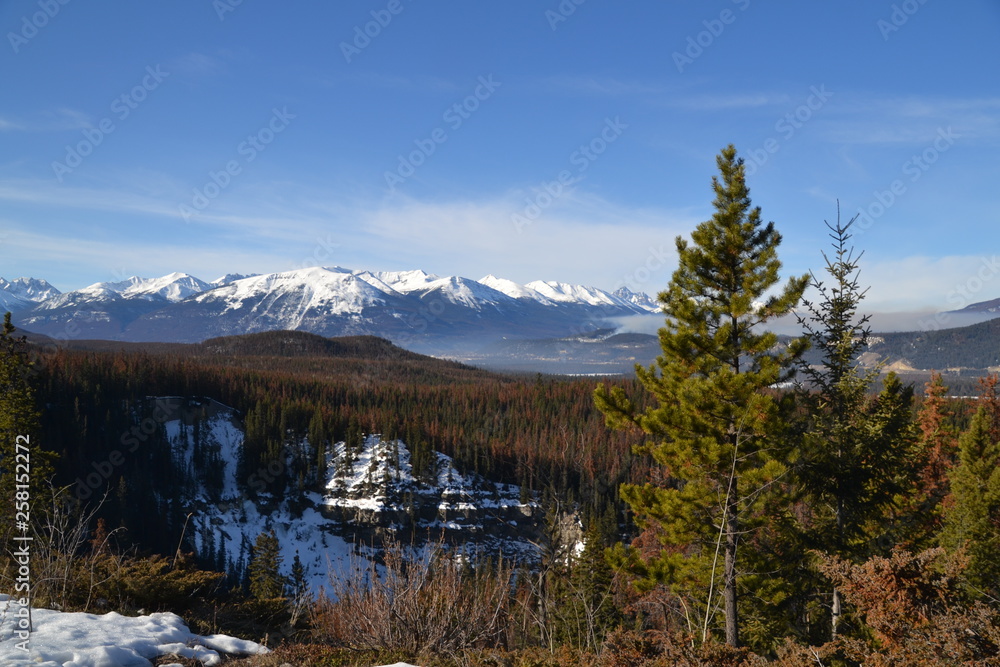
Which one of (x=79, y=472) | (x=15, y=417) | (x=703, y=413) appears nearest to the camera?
(x=703, y=413)

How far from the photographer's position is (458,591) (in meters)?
7.56

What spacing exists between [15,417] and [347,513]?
3151 inches

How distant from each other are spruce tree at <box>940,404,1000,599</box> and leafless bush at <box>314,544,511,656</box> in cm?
1350

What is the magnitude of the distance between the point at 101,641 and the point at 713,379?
10359 mm

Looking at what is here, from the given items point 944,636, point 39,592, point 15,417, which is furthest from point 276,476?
point 944,636

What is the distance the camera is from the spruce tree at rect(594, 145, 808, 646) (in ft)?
36.4

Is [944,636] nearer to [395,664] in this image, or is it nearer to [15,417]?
[395,664]

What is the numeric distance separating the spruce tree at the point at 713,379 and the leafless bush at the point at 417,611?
5.24 metres

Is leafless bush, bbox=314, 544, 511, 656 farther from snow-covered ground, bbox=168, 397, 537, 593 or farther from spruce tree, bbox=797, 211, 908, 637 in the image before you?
snow-covered ground, bbox=168, 397, 537, 593

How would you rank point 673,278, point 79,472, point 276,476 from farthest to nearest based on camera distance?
point 276,476 < point 79,472 < point 673,278

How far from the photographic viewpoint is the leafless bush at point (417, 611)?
7109 millimetres

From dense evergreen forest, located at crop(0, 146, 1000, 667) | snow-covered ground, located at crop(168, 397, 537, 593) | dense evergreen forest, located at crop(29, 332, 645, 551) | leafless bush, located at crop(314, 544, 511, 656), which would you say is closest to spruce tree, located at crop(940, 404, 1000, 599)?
dense evergreen forest, located at crop(0, 146, 1000, 667)

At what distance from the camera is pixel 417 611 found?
7.23m

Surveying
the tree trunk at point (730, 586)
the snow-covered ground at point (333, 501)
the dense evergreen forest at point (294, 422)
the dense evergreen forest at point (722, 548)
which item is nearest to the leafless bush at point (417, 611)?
the dense evergreen forest at point (722, 548)
